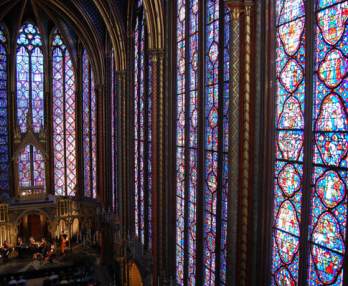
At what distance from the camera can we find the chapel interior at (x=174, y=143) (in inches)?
256

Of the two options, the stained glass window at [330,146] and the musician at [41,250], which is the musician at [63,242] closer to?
the musician at [41,250]

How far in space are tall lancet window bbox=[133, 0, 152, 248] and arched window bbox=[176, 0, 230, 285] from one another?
296cm

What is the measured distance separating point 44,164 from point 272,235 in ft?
63.2

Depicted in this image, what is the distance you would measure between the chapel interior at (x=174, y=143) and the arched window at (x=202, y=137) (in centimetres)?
5

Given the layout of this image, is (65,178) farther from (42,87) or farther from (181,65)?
(181,65)

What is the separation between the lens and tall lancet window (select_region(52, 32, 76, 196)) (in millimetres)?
24047

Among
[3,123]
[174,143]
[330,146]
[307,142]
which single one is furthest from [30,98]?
[330,146]

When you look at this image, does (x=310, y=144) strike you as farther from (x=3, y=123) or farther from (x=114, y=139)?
A: (x=3, y=123)

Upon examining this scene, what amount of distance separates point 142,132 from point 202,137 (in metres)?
5.82

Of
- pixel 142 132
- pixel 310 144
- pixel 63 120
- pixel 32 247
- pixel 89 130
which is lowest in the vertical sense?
pixel 32 247

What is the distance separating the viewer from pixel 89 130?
23672mm

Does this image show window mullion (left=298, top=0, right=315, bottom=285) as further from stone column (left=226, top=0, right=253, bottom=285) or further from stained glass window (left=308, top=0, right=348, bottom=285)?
stone column (left=226, top=0, right=253, bottom=285)

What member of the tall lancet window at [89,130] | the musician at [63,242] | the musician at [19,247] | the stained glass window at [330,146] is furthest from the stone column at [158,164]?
the musician at [19,247]

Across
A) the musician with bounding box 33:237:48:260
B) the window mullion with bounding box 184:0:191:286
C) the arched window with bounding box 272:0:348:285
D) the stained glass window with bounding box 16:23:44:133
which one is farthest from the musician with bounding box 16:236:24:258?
the arched window with bounding box 272:0:348:285
